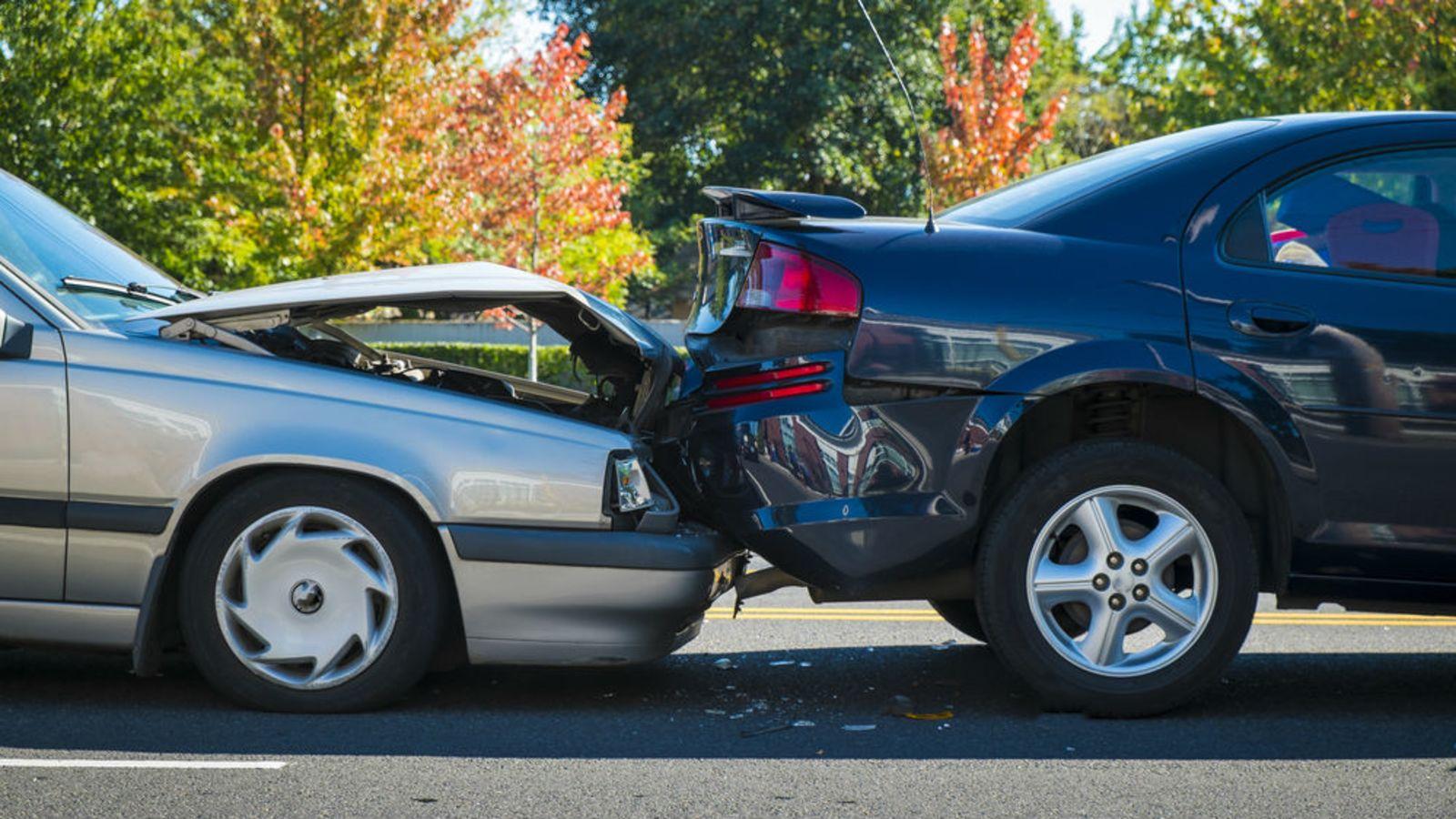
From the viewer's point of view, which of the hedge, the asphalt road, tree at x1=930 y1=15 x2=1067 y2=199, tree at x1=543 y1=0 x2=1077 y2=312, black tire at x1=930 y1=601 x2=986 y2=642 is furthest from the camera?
tree at x1=543 y1=0 x2=1077 y2=312

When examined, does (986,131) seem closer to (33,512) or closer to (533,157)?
(533,157)

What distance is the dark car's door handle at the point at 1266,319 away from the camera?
14.7ft

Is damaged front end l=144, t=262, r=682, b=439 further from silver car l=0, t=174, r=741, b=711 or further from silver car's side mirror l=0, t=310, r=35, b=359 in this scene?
silver car's side mirror l=0, t=310, r=35, b=359

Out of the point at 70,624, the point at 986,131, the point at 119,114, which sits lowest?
the point at 70,624

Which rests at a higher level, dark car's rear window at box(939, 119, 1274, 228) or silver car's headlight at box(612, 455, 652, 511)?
dark car's rear window at box(939, 119, 1274, 228)

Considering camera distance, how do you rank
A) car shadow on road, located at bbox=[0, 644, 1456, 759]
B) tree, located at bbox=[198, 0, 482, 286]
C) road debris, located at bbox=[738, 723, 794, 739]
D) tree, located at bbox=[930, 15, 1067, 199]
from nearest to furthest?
car shadow on road, located at bbox=[0, 644, 1456, 759], road debris, located at bbox=[738, 723, 794, 739], tree, located at bbox=[198, 0, 482, 286], tree, located at bbox=[930, 15, 1067, 199]

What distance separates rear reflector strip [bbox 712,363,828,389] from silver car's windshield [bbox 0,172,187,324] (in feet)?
6.06

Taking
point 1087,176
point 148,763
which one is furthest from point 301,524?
point 1087,176

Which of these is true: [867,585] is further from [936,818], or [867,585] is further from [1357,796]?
[1357,796]

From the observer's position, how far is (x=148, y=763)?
12.9 feet

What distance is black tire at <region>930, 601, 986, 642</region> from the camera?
18.3 ft

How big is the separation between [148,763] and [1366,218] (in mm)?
3733

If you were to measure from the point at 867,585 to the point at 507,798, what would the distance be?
1.28 metres

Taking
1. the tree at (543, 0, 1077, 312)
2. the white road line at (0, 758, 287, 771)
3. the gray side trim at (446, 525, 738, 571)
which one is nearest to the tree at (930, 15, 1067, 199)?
the tree at (543, 0, 1077, 312)
